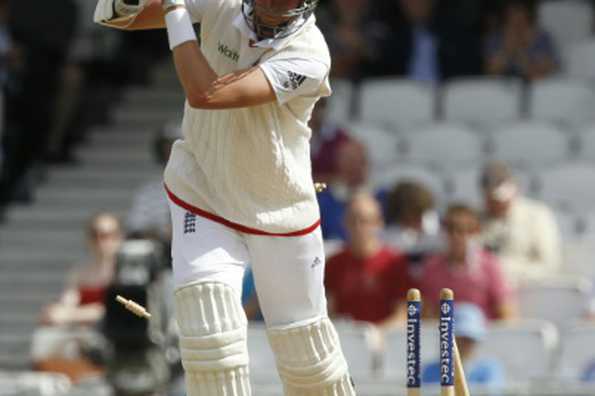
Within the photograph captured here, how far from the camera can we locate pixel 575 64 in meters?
11.5

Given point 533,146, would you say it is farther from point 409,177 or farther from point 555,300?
point 555,300

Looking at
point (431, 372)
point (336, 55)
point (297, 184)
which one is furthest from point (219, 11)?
point (336, 55)

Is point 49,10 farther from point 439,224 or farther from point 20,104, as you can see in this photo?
point 439,224

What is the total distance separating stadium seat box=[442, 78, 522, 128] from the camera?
11.2 m

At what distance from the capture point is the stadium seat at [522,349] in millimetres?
8719

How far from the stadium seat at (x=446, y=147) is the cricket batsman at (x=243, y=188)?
5.04 metres

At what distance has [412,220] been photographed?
965 cm

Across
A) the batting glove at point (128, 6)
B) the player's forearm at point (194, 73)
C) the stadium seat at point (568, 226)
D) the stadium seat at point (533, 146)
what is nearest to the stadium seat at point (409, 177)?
the stadium seat at point (533, 146)

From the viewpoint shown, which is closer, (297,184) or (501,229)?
(297,184)

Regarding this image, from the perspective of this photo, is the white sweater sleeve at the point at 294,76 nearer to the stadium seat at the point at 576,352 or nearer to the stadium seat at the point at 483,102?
the stadium seat at the point at 576,352

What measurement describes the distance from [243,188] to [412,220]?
4047 millimetres

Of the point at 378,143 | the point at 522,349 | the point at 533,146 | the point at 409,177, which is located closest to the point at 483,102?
the point at 533,146

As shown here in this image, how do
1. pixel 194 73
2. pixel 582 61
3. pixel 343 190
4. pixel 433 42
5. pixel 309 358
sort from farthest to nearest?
pixel 433 42 → pixel 582 61 → pixel 343 190 → pixel 309 358 → pixel 194 73

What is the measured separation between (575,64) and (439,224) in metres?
2.22
